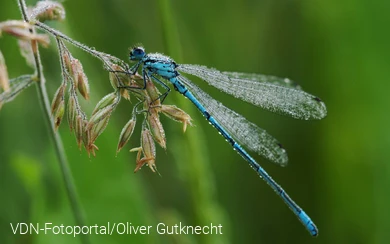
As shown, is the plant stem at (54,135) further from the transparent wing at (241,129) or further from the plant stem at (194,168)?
the transparent wing at (241,129)

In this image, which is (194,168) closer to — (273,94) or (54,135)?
(273,94)

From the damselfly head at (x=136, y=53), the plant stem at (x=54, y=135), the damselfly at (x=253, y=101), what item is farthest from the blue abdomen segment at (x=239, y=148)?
the plant stem at (x=54, y=135)

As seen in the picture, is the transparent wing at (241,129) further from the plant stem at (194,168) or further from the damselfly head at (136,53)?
the damselfly head at (136,53)

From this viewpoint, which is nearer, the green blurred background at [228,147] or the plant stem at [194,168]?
the plant stem at [194,168]

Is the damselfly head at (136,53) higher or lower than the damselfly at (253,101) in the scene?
higher

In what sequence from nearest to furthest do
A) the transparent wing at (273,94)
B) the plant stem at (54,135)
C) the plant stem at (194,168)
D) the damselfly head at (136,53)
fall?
the plant stem at (54,135)
the damselfly head at (136,53)
the plant stem at (194,168)
the transparent wing at (273,94)

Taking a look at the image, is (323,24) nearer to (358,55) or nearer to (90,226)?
(358,55)

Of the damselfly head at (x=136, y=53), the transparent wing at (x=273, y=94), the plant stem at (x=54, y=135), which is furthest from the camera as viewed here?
the transparent wing at (x=273, y=94)

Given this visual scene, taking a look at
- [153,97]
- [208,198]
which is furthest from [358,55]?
[153,97]

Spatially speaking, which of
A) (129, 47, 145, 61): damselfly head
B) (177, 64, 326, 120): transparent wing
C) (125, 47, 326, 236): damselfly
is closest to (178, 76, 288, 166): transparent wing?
(125, 47, 326, 236): damselfly
